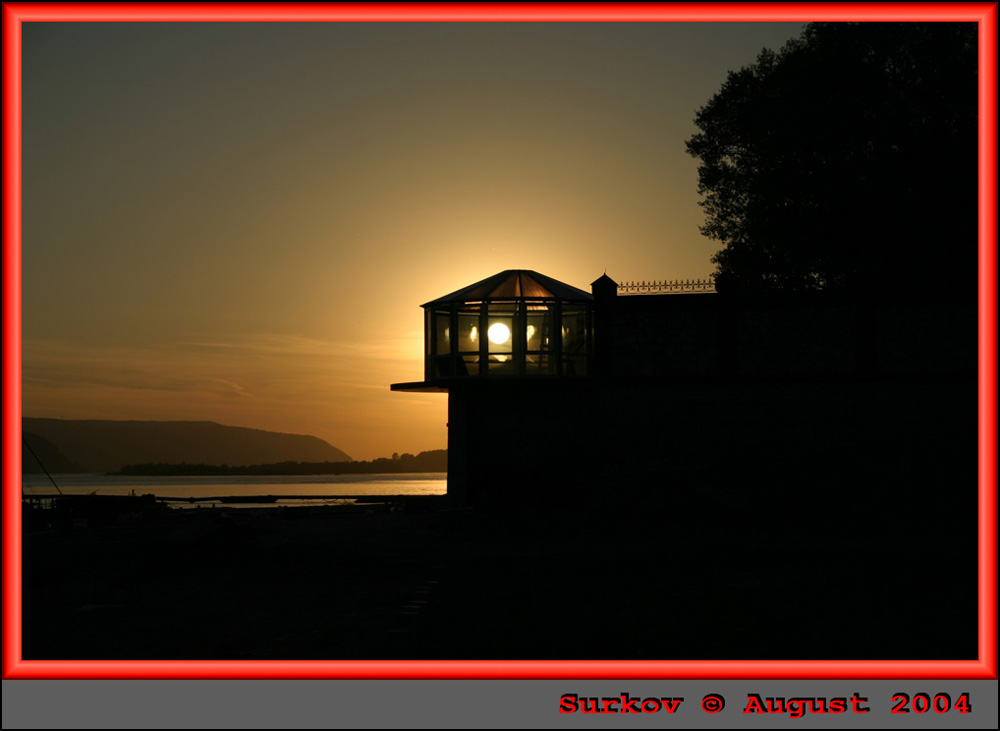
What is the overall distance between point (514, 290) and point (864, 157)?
13325 mm

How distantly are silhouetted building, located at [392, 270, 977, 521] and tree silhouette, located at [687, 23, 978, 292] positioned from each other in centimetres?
219

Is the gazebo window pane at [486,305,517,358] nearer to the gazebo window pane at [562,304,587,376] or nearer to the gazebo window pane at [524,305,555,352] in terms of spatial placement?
the gazebo window pane at [524,305,555,352]

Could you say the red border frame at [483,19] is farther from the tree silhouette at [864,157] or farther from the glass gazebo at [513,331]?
the tree silhouette at [864,157]

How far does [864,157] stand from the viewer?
105 feet

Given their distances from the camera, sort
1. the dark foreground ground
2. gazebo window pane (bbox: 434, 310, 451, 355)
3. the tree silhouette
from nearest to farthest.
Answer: the dark foreground ground < gazebo window pane (bbox: 434, 310, 451, 355) < the tree silhouette

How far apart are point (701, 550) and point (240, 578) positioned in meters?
8.30

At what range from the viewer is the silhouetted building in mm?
26422

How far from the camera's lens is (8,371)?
23.9 ft

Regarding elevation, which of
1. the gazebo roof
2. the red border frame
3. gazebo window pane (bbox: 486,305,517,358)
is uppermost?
the gazebo roof


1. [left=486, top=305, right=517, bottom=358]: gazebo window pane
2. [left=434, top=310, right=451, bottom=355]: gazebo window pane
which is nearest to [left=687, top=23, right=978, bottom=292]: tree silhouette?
[left=486, top=305, right=517, bottom=358]: gazebo window pane

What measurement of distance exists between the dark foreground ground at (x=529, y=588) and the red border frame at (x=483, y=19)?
391 cm

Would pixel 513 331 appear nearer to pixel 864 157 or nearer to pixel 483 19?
pixel 864 157

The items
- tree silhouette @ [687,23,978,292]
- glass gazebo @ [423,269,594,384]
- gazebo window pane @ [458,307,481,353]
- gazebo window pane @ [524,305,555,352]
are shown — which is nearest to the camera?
glass gazebo @ [423,269,594,384]

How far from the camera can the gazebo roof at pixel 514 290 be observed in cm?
2691
